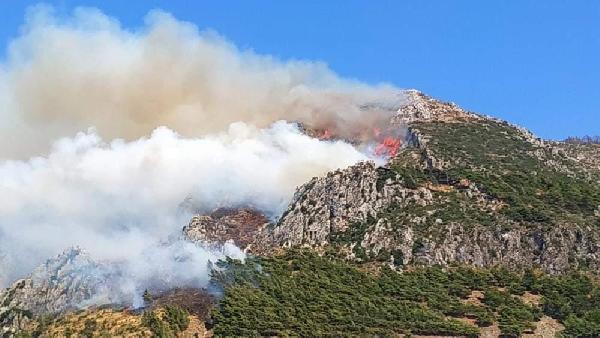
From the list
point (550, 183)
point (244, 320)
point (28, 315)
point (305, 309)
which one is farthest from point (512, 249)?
point (28, 315)

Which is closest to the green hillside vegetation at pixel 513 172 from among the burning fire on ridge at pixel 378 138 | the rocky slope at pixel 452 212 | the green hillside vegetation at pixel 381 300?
the rocky slope at pixel 452 212

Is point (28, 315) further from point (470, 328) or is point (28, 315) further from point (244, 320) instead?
point (470, 328)

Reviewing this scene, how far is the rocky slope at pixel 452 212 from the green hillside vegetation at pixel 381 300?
4.98m

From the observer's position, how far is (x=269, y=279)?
118 metres

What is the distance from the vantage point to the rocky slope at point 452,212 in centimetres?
12738

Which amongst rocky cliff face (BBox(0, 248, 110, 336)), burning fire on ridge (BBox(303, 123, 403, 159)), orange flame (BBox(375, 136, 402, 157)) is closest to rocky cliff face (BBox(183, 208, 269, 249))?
rocky cliff face (BBox(0, 248, 110, 336))

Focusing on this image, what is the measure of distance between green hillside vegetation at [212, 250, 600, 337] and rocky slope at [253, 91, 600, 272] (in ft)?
16.3

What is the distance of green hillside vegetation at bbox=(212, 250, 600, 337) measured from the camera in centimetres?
10581

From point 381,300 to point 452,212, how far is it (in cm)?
2744

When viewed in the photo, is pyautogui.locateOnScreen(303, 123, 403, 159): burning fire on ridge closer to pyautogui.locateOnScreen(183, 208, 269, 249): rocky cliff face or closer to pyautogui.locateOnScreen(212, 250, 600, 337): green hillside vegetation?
pyautogui.locateOnScreen(183, 208, 269, 249): rocky cliff face

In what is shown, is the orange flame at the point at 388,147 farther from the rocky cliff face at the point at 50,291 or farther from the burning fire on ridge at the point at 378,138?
the rocky cliff face at the point at 50,291

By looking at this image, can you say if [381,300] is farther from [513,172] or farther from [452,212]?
[513,172]

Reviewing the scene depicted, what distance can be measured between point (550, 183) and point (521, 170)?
829 cm

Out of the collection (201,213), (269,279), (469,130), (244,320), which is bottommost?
(244,320)
